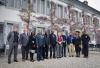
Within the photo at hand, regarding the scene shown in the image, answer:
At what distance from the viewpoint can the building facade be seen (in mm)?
23653

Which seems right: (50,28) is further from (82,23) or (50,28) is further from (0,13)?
(82,23)

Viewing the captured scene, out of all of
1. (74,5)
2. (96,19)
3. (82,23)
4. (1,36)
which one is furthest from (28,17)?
(96,19)

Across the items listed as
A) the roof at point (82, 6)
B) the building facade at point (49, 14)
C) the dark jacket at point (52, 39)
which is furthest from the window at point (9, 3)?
the roof at point (82, 6)

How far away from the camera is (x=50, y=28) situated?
31.4 metres

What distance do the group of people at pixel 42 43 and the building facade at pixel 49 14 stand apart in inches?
155

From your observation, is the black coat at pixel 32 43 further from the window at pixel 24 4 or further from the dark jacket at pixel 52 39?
the window at pixel 24 4

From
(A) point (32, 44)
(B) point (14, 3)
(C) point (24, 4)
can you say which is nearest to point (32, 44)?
(A) point (32, 44)

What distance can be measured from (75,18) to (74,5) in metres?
1.84

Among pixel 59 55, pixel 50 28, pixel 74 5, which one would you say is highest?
pixel 74 5

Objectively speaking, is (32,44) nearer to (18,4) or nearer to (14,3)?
(14,3)

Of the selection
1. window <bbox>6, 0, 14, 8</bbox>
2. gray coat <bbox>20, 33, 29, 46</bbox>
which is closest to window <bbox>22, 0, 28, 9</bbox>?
window <bbox>6, 0, 14, 8</bbox>

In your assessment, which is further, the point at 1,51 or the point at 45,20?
the point at 45,20

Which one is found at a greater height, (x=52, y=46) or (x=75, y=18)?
(x=75, y=18)

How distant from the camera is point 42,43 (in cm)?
1891
